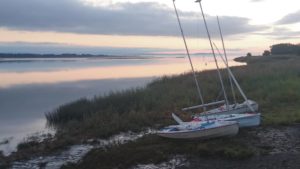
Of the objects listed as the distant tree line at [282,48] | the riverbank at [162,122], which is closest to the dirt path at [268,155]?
the riverbank at [162,122]

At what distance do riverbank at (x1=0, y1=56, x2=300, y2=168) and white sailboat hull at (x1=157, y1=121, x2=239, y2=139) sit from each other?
0.85 ft

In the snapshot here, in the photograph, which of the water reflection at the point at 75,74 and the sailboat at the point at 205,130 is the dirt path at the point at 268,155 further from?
the water reflection at the point at 75,74

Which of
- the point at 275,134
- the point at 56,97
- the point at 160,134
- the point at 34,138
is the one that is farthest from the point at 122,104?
the point at 56,97

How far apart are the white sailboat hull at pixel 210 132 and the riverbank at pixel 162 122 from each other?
10.2 inches

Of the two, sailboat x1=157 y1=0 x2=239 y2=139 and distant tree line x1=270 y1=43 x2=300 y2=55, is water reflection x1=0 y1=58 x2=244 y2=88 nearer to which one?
distant tree line x1=270 y1=43 x2=300 y2=55

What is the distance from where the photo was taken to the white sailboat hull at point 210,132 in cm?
1700

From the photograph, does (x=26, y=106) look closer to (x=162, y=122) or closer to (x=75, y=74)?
(x=162, y=122)

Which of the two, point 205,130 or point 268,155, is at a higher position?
point 205,130

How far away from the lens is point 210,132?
56.1 ft

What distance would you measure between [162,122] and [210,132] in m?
5.98

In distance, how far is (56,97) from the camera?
143 ft

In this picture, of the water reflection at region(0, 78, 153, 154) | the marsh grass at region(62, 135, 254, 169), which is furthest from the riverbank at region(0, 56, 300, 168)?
the water reflection at region(0, 78, 153, 154)

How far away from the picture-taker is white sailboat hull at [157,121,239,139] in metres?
17.0

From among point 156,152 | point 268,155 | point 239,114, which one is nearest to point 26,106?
point 239,114
